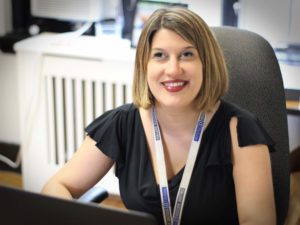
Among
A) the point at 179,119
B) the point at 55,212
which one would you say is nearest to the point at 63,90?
the point at 179,119

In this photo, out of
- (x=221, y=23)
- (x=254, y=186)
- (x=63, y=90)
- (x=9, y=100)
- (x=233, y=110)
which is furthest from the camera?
(x=9, y=100)

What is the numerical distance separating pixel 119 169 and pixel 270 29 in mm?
1083

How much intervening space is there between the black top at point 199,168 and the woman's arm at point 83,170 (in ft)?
0.10

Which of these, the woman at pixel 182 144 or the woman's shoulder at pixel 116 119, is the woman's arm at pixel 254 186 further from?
the woman's shoulder at pixel 116 119

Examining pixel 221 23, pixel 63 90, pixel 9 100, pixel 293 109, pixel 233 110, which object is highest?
pixel 221 23

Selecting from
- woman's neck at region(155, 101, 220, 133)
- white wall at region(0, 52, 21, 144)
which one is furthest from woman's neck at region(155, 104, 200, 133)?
white wall at region(0, 52, 21, 144)

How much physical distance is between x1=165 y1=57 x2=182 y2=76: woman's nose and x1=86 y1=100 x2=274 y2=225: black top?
193 millimetres

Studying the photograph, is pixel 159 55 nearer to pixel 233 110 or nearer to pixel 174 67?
pixel 174 67

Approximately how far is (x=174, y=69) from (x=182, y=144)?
243mm

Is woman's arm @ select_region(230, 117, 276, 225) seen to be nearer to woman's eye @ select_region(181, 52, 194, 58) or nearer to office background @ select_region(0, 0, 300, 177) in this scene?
woman's eye @ select_region(181, 52, 194, 58)

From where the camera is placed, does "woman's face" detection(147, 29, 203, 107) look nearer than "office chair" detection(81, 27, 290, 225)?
Yes

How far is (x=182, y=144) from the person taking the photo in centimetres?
149

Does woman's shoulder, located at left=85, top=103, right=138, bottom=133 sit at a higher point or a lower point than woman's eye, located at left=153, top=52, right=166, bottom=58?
lower

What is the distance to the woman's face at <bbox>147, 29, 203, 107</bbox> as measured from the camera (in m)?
1.37
